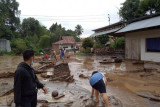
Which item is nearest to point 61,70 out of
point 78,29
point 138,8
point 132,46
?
point 132,46

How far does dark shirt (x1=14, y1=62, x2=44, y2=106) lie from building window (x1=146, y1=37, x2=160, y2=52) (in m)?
11.9

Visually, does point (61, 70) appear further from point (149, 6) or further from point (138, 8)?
point (138, 8)

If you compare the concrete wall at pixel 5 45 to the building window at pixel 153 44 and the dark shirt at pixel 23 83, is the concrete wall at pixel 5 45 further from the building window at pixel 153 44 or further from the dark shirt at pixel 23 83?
the dark shirt at pixel 23 83

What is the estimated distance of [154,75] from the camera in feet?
26.8

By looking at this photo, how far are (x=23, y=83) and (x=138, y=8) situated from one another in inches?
982

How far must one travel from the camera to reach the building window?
11.8 metres

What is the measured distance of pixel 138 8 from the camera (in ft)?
76.5

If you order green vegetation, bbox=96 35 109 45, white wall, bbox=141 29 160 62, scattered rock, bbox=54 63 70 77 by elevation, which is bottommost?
scattered rock, bbox=54 63 70 77

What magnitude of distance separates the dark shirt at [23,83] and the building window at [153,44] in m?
11.9

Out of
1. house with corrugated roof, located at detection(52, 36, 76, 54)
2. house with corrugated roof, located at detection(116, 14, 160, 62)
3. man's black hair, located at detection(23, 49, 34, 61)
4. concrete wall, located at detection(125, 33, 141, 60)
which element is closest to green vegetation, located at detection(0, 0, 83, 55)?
house with corrugated roof, located at detection(52, 36, 76, 54)

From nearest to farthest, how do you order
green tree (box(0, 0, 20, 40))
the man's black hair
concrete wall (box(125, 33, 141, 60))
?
the man's black hair
concrete wall (box(125, 33, 141, 60))
green tree (box(0, 0, 20, 40))

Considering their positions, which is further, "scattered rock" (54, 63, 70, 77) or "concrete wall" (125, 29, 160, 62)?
"concrete wall" (125, 29, 160, 62)

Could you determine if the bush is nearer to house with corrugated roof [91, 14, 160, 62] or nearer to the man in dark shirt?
house with corrugated roof [91, 14, 160, 62]

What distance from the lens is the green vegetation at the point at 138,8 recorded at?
20616 millimetres
